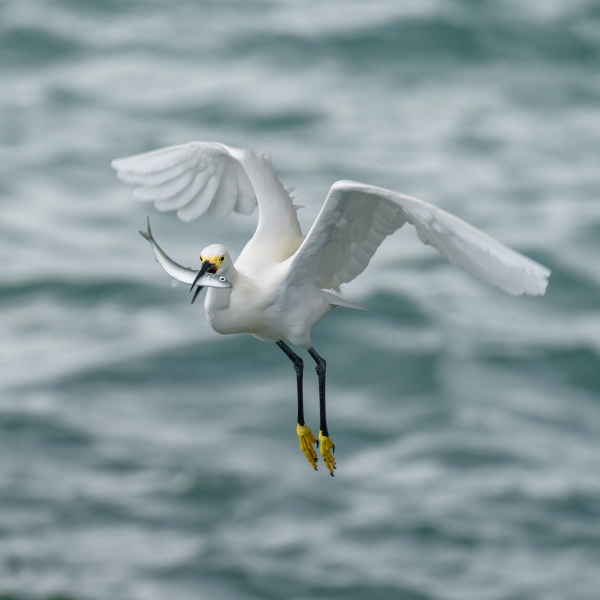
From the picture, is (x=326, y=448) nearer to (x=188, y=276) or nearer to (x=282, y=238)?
(x=282, y=238)

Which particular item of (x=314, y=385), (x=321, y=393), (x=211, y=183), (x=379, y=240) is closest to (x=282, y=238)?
(x=379, y=240)

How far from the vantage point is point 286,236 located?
9727 millimetres

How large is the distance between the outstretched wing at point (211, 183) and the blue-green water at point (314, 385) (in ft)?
41.4

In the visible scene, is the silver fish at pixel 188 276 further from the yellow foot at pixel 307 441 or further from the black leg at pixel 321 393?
the yellow foot at pixel 307 441

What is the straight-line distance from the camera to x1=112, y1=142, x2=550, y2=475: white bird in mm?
8117

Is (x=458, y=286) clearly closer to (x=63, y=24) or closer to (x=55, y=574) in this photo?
(x=55, y=574)

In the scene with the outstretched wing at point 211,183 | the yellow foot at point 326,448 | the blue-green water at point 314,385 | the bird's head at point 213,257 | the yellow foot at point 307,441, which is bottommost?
the yellow foot at point 326,448

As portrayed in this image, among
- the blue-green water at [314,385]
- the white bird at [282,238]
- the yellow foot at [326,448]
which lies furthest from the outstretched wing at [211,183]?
the blue-green water at [314,385]

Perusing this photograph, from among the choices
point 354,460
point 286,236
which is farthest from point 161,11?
point 286,236

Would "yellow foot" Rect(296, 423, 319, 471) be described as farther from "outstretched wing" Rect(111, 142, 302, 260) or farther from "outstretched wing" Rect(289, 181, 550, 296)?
"outstretched wing" Rect(111, 142, 302, 260)

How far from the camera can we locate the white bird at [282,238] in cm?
812

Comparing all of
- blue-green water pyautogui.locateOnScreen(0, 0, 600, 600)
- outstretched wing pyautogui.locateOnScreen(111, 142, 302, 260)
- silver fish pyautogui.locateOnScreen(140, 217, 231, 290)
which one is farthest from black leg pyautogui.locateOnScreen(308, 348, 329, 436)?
blue-green water pyautogui.locateOnScreen(0, 0, 600, 600)

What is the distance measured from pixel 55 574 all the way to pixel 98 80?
17179 mm

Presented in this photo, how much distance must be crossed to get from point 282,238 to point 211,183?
1.17 metres
